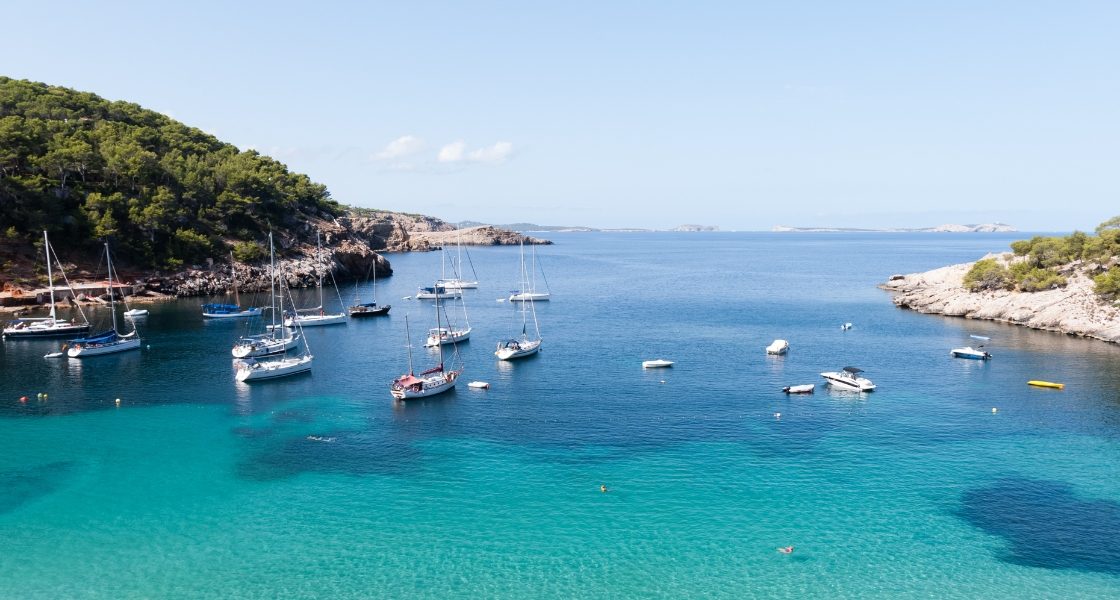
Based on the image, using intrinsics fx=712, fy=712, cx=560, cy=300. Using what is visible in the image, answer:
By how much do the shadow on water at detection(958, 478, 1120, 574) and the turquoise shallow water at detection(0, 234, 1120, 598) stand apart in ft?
0.62

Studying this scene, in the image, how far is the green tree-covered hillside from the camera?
120312 mm

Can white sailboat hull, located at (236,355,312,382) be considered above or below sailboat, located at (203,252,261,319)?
below

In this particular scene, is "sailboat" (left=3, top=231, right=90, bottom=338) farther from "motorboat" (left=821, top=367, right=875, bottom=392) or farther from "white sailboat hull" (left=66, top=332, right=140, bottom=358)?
"motorboat" (left=821, top=367, right=875, bottom=392)

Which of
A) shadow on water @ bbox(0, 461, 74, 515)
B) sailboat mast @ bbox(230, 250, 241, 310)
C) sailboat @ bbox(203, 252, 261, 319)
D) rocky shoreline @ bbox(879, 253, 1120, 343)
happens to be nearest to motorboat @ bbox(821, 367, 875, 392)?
rocky shoreline @ bbox(879, 253, 1120, 343)

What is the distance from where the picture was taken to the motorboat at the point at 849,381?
227 ft

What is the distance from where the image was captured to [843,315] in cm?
11812

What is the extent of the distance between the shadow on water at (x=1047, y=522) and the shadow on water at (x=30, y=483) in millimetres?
56930

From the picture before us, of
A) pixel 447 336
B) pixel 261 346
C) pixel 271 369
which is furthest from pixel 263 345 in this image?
pixel 447 336

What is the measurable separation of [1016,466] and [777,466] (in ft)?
55.1

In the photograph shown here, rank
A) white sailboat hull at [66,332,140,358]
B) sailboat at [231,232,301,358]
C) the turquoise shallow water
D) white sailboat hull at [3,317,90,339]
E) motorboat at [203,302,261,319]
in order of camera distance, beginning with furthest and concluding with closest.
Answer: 1. motorboat at [203,302,261,319]
2. white sailboat hull at [3,317,90,339]
3. sailboat at [231,232,301,358]
4. white sailboat hull at [66,332,140,358]
5. the turquoise shallow water

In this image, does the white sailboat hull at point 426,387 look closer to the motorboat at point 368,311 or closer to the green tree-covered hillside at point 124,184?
the motorboat at point 368,311

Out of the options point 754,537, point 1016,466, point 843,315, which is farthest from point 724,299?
point 754,537

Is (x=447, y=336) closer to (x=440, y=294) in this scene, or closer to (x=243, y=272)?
(x=440, y=294)

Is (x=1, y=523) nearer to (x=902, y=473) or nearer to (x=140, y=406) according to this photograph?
(x=140, y=406)
